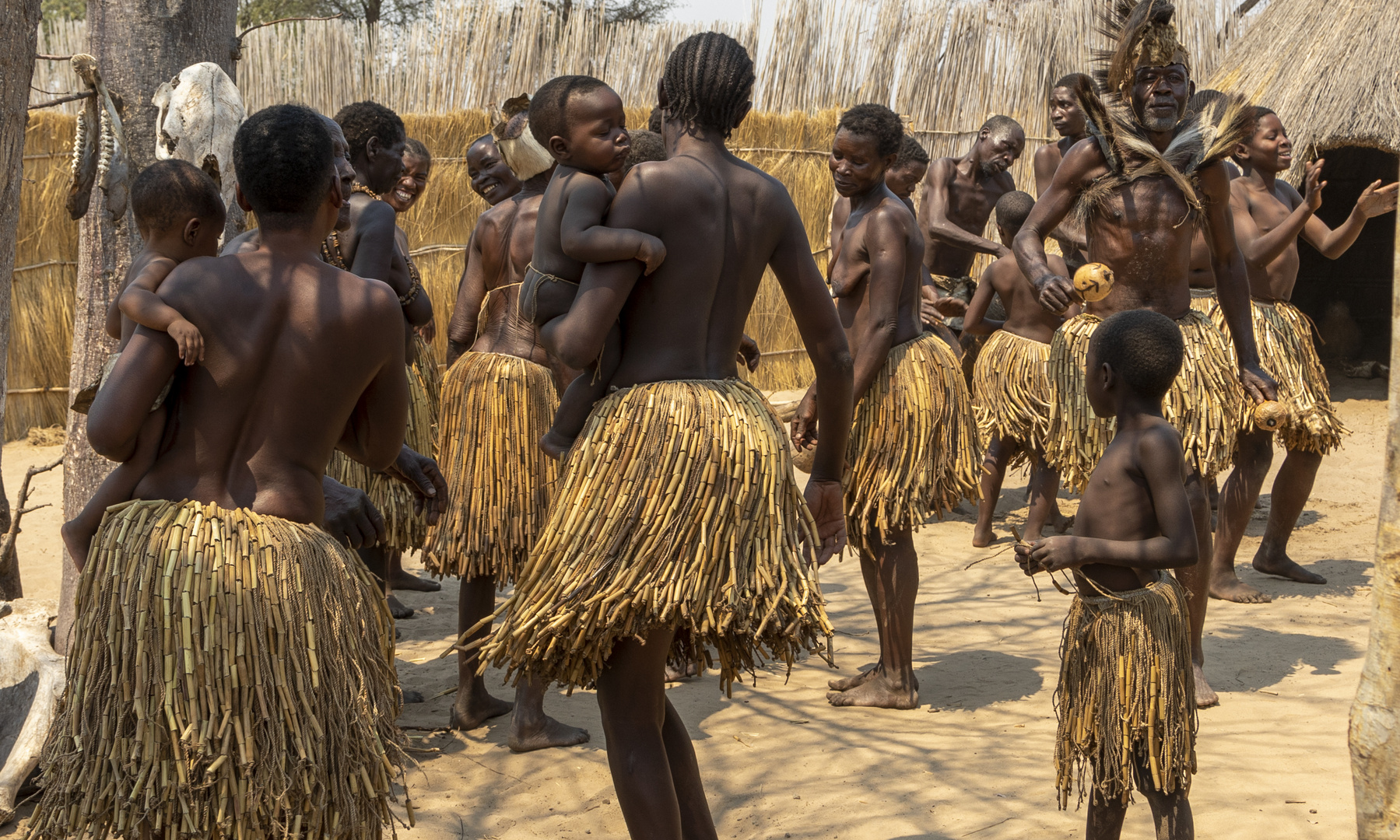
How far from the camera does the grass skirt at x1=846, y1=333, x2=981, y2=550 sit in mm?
4211

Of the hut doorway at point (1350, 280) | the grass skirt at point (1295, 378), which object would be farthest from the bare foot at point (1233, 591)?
the hut doorway at point (1350, 280)

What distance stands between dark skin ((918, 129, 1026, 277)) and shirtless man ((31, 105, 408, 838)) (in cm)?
604

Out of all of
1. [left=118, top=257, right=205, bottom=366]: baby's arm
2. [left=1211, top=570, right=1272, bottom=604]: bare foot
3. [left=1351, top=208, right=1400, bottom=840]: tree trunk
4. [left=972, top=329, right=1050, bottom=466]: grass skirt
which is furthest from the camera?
[left=972, top=329, right=1050, bottom=466]: grass skirt

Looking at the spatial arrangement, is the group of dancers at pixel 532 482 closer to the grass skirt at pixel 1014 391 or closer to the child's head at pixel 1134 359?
the child's head at pixel 1134 359

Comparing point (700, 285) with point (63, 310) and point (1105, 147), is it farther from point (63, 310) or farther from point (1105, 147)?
point (63, 310)

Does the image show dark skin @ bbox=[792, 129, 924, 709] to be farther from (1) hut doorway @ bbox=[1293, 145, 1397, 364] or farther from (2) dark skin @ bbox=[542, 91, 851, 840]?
(1) hut doorway @ bbox=[1293, 145, 1397, 364]

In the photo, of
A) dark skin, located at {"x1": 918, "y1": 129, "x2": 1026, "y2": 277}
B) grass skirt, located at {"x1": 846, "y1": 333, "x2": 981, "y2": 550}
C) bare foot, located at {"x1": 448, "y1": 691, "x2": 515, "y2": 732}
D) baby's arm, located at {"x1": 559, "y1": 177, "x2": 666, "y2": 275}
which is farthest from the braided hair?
dark skin, located at {"x1": 918, "y1": 129, "x2": 1026, "y2": 277}

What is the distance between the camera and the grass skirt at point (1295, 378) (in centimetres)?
552

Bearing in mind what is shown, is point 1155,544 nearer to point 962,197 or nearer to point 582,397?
point 582,397

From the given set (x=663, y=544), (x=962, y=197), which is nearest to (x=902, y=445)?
(x=663, y=544)

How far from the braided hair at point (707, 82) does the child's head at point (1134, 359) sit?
1148 mm

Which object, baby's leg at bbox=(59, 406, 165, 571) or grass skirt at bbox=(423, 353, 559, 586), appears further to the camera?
grass skirt at bbox=(423, 353, 559, 586)

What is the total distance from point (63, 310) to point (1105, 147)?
28.4 feet

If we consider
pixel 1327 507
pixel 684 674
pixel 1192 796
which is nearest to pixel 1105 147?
pixel 1192 796
